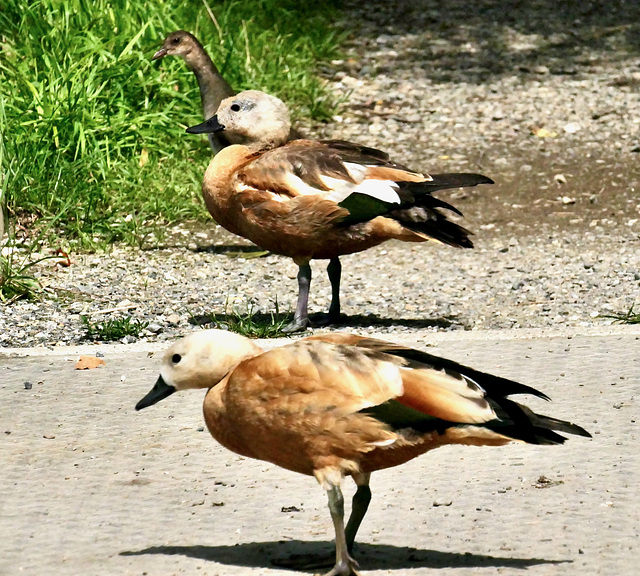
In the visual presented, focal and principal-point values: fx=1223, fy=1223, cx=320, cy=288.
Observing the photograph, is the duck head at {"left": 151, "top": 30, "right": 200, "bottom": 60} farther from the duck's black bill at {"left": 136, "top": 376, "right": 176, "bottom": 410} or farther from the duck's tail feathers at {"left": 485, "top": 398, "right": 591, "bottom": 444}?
the duck's tail feathers at {"left": 485, "top": 398, "right": 591, "bottom": 444}

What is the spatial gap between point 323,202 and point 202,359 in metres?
2.66

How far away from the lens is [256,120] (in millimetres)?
6719

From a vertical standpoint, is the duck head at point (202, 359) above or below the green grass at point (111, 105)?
above

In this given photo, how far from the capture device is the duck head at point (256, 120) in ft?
22.0

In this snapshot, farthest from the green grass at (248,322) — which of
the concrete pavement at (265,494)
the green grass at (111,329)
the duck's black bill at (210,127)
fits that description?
the duck's black bill at (210,127)

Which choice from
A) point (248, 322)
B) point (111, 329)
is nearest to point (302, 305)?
point (248, 322)

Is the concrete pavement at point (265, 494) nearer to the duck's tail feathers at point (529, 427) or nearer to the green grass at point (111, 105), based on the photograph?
the duck's tail feathers at point (529, 427)

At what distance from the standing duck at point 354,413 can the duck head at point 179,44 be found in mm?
5769

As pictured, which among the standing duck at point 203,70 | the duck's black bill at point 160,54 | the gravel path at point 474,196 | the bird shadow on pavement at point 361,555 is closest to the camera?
the bird shadow on pavement at point 361,555

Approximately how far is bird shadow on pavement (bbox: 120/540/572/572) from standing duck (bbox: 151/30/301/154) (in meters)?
5.38

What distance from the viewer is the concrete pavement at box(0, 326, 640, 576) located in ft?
11.7

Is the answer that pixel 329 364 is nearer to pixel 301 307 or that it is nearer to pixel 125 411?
pixel 125 411

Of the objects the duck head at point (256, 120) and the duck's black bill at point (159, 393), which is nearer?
the duck's black bill at point (159, 393)

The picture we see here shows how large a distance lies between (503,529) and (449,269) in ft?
12.8
